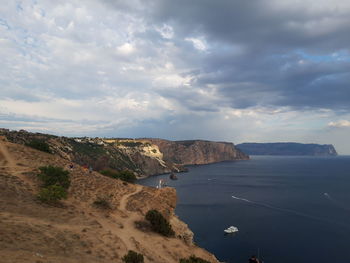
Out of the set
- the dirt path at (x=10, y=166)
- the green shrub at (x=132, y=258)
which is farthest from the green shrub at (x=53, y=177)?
the green shrub at (x=132, y=258)

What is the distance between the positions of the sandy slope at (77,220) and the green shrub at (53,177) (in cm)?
149

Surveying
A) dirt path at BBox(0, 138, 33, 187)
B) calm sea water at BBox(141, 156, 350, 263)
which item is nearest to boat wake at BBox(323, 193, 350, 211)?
calm sea water at BBox(141, 156, 350, 263)

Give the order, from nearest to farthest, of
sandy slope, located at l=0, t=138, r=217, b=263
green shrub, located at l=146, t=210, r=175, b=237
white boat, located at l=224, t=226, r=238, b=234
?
sandy slope, located at l=0, t=138, r=217, b=263 → green shrub, located at l=146, t=210, r=175, b=237 → white boat, located at l=224, t=226, r=238, b=234

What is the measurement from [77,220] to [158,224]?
39.7 ft

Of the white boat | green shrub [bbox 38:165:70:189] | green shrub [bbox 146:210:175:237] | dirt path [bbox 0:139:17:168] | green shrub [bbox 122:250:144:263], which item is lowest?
the white boat

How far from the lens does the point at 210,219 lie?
242 feet

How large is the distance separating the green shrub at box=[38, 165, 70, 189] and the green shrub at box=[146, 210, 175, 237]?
14269 mm

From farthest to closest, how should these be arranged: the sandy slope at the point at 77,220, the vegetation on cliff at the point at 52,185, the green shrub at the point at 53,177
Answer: the green shrub at the point at 53,177 < the vegetation on cliff at the point at 52,185 < the sandy slope at the point at 77,220

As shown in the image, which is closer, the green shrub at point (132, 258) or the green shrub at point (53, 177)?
the green shrub at point (132, 258)

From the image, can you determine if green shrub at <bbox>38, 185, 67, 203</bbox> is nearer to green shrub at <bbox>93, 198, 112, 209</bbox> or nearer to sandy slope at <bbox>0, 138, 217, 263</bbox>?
sandy slope at <bbox>0, 138, 217, 263</bbox>

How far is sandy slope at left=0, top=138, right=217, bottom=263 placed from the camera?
22.2 m

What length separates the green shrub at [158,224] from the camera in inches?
1518

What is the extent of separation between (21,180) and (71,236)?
18608 mm

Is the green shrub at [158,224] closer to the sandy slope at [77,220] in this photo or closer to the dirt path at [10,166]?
the sandy slope at [77,220]
